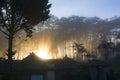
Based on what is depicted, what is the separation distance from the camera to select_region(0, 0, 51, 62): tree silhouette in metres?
30.9

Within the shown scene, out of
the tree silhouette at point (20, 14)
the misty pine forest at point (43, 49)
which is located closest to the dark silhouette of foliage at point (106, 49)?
the misty pine forest at point (43, 49)

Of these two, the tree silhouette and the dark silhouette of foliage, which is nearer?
the tree silhouette

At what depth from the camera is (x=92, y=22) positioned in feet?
316

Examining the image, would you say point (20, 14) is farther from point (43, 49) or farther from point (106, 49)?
point (43, 49)

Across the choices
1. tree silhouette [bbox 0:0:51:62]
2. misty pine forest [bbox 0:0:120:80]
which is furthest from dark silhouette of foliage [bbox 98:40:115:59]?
tree silhouette [bbox 0:0:51:62]

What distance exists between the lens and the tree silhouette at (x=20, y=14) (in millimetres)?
30859

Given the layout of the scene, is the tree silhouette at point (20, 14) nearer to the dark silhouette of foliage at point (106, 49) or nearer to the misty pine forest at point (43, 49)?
the misty pine forest at point (43, 49)

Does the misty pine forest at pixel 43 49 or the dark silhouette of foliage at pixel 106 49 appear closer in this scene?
the misty pine forest at pixel 43 49

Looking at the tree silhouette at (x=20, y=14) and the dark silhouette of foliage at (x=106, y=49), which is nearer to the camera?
the tree silhouette at (x=20, y=14)

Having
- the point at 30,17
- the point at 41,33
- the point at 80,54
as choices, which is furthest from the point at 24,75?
the point at 41,33

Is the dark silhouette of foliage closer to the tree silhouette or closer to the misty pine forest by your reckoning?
the misty pine forest

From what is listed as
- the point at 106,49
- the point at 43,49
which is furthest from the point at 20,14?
the point at 43,49

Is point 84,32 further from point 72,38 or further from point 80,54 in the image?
point 80,54

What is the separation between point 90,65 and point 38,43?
45.4 metres
